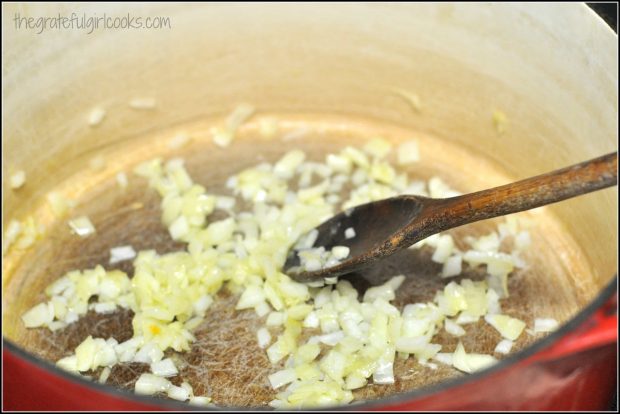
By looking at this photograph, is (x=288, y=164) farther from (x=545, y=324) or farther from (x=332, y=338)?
(x=545, y=324)

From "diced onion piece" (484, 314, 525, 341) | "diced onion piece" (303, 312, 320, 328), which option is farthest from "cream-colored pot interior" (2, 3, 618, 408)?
"diced onion piece" (303, 312, 320, 328)

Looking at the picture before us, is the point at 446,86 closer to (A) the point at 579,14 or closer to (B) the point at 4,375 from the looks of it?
(A) the point at 579,14

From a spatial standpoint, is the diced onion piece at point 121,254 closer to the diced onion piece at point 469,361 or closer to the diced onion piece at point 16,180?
the diced onion piece at point 16,180

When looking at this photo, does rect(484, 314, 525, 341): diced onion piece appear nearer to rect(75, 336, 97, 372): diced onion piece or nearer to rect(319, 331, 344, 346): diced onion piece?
rect(319, 331, 344, 346): diced onion piece

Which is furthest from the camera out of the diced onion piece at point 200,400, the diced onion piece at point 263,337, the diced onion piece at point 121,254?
the diced onion piece at point 121,254

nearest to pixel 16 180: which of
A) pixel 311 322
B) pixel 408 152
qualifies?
pixel 311 322

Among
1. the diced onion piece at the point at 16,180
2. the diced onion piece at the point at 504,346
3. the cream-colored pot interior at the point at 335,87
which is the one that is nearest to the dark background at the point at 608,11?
the cream-colored pot interior at the point at 335,87

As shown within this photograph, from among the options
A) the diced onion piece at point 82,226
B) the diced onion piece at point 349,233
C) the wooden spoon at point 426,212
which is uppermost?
the wooden spoon at point 426,212
